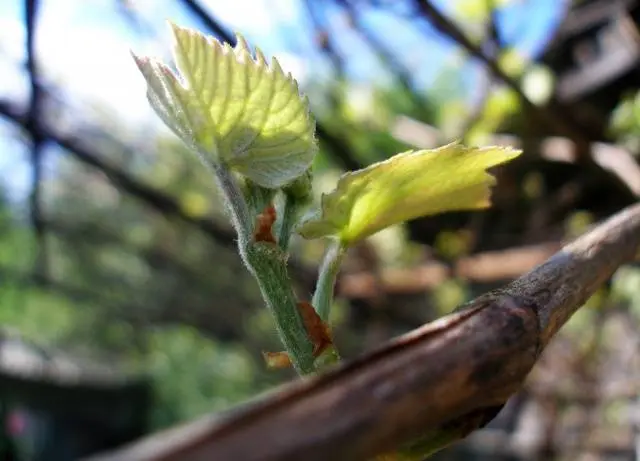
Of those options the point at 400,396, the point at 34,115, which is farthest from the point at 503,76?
the point at 400,396

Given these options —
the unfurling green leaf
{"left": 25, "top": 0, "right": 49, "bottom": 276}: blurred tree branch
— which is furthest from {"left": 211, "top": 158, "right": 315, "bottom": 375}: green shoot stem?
{"left": 25, "top": 0, "right": 49, "bottom": 276}: blurred tree branch

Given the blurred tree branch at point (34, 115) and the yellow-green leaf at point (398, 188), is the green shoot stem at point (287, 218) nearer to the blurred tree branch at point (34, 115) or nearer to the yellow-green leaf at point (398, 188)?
the yellow-green leaf at point (398, 188)

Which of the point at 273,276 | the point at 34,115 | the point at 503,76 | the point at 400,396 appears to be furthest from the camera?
the point at 34,115

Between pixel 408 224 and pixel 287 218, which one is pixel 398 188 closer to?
pixel 287 218

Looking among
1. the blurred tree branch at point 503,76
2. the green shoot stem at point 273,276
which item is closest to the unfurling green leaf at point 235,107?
the green shoot stem at point 273,276

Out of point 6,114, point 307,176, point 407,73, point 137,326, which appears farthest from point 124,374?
point 307,176

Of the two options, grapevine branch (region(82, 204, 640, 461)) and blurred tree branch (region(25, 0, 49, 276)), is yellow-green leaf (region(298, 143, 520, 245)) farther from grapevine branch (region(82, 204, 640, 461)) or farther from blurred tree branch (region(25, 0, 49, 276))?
blurred tree branch (region(25, 0, 49, 276))

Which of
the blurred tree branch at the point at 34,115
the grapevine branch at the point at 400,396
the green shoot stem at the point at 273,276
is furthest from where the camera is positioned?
the blurred tree branch at the point at 34,115

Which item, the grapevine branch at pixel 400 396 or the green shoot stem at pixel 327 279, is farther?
the green shoot stem at pixel 327 279
